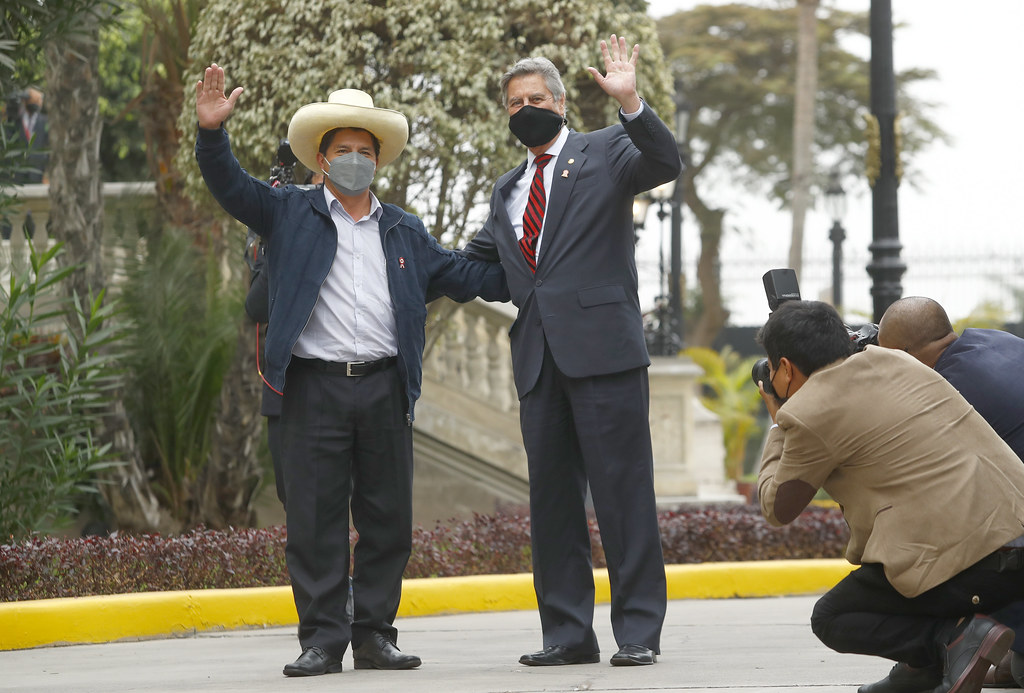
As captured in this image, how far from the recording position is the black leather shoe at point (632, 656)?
4.70m

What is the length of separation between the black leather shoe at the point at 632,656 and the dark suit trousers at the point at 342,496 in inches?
34.5

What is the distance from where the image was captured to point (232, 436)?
8.83 metres

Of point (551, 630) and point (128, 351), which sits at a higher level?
point (128, 351)

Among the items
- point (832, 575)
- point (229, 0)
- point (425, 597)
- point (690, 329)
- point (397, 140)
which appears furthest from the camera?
point (690, 329)

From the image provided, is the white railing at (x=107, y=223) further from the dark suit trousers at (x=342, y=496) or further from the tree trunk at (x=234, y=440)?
the dark suit trousers at (x=342, y=496)

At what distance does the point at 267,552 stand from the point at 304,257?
292 cm

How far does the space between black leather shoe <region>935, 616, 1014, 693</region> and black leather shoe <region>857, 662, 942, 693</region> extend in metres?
0.25

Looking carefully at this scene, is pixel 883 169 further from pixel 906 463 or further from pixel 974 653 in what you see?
pixel 974 653

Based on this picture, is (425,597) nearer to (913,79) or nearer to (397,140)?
(397,140)

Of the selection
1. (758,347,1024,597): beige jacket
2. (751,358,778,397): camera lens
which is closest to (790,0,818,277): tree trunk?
(751,358,778,397): camera lens

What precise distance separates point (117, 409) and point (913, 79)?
24337 millimetres

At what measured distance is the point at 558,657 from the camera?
4.84 meters

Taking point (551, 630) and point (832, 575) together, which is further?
point (832, 575)

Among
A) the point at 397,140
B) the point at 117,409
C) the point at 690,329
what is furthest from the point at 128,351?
the point at 690,329
